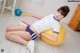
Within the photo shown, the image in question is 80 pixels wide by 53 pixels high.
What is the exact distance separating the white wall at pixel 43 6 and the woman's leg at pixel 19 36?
1.49 metres

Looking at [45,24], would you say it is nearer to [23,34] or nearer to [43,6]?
[23,34]

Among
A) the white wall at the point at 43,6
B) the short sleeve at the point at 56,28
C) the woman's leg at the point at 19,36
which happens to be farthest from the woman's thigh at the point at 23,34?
the white wall at the point at 43,6

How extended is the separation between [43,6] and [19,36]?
1595 mm

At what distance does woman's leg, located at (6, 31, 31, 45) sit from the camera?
5.84 feet

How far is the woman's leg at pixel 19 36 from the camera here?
5.84 feet

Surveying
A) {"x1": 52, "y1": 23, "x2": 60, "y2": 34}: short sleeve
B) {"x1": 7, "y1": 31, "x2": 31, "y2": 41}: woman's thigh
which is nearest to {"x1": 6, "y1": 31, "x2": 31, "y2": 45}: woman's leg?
{"x1": 7, "y1": 31, "x2": 31, "y2": 41}: woman's thigh

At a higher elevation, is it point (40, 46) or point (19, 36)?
point (19, 36)

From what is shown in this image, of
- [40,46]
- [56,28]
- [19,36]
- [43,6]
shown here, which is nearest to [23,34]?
[19,36]

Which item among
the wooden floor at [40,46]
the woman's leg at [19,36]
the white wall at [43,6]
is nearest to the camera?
the wooden floor at [40,46]

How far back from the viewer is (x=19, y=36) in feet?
5.97

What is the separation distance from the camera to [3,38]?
183 cm

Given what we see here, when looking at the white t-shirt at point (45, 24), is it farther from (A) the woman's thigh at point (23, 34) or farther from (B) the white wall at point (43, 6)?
(B) the white wall at point (43, 6)

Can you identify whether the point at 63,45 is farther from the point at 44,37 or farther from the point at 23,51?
the point at 23,51

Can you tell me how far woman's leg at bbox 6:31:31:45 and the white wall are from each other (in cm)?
149
